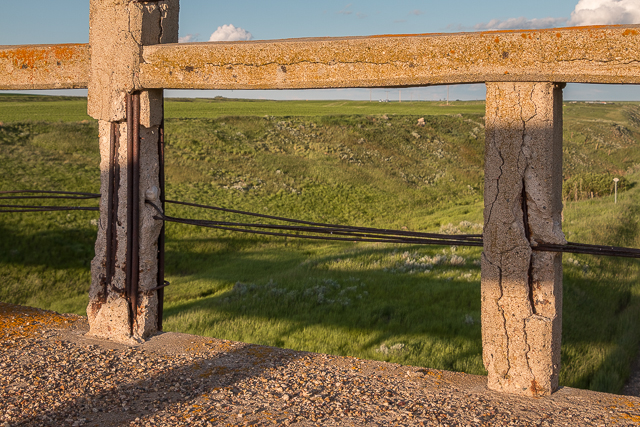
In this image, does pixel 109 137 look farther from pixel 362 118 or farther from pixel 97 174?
pixel 362 118

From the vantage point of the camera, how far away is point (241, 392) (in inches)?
171

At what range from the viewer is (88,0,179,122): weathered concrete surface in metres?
5.19

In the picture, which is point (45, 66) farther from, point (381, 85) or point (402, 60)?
point (402, 60)

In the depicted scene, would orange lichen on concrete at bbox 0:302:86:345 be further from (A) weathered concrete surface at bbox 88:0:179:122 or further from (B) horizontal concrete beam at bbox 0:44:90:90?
(B) horizontal concrete beam at bbox 0:44:90:90

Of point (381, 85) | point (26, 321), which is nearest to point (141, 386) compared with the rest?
point (26, 321)

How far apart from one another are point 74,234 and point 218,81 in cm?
1109

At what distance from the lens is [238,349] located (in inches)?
208

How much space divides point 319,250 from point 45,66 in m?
11.1

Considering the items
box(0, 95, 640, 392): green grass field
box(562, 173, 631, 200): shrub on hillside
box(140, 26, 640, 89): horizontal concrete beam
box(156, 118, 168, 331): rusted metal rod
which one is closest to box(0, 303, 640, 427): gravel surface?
box(156, 118, 168, 331): rusted metal rod

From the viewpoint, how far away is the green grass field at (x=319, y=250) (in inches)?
336

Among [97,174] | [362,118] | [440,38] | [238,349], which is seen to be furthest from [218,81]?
[362,118]

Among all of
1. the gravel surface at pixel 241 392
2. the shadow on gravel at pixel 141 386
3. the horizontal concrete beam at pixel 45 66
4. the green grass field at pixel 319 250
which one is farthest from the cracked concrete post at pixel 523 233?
the horizontal concrete beam at pixel 45 66

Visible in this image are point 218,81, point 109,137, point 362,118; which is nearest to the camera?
point 218,81

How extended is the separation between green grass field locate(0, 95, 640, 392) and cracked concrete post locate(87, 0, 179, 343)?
123 inches
